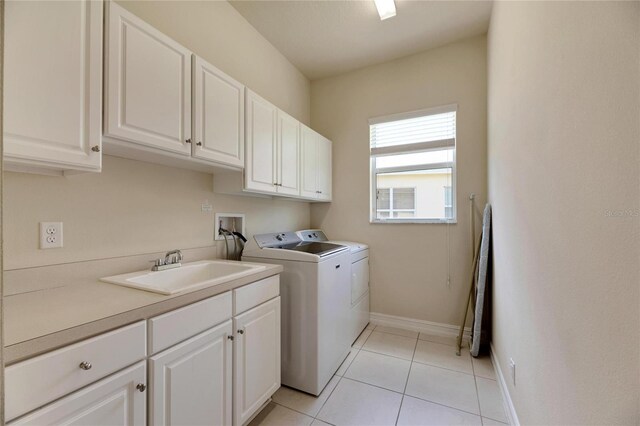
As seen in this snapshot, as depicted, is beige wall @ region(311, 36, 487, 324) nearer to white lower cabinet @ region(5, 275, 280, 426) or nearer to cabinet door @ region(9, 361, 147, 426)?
white lower cabinet @ region(5, 275, 280, 426)

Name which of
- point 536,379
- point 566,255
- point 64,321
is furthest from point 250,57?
point 536,379

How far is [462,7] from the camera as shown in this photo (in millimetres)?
2232

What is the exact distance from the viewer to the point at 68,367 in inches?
31.0

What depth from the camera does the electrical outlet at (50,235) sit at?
118 cm

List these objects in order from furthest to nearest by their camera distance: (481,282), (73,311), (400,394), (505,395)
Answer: (481,282), (400,394), (505,395), (73,311)

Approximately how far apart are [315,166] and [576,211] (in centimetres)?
224

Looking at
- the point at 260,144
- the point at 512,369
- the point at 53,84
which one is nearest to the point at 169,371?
the point at 53,84

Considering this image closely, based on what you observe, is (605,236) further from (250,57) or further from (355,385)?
(250,57)

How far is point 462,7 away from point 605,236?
2391mm

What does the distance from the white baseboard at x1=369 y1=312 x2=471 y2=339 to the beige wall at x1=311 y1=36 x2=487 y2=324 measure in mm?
53

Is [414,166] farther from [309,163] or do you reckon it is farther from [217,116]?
[217,116]

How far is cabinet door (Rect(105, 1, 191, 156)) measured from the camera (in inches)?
46.1

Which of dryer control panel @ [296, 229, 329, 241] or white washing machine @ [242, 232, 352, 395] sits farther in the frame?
dryer control panel @ [296, 229, 329, 241]

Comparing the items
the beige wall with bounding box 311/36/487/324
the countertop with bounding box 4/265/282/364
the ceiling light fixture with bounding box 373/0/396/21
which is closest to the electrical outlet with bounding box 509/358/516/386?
the beige wall with bounding box 311/36/487/324
